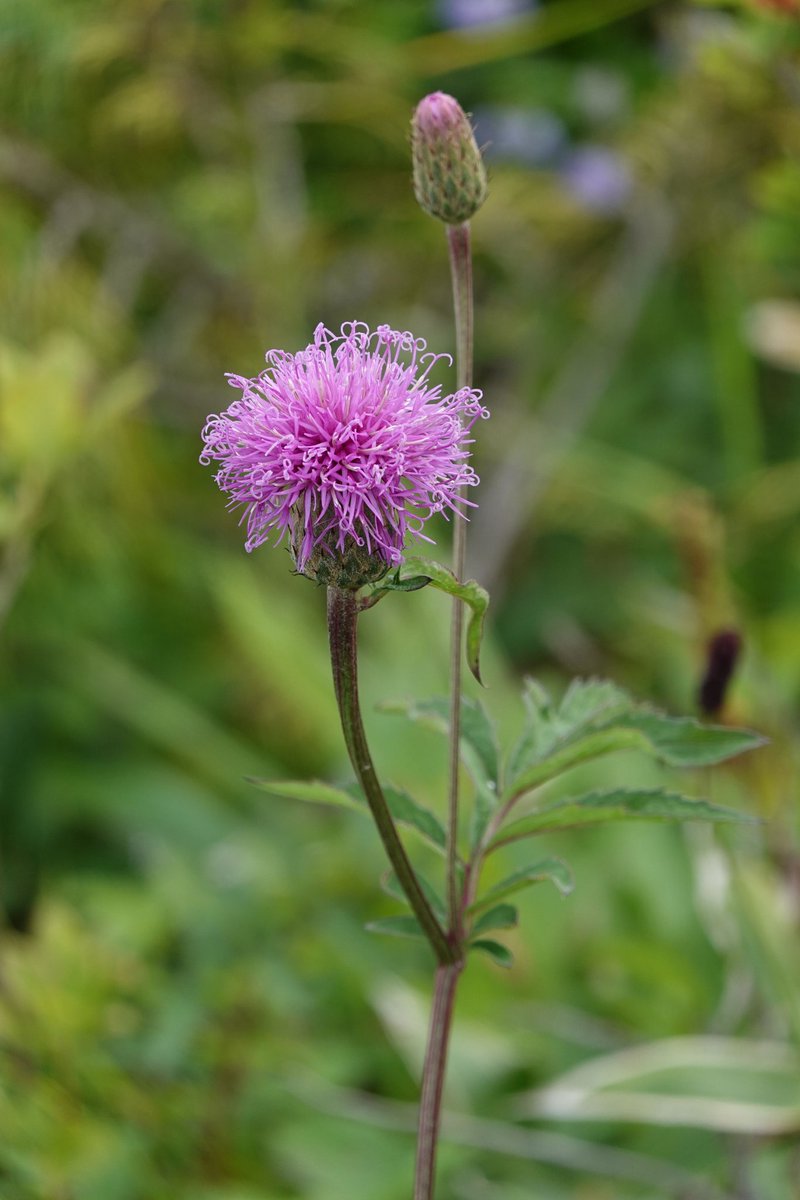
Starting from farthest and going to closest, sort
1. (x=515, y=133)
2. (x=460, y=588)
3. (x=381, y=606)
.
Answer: (x=515, y=133) → (x=381, y=606) → (x=460, y=588)

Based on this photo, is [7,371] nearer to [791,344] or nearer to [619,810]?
[619,810]

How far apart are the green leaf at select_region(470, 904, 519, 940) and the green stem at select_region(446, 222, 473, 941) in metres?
0.02

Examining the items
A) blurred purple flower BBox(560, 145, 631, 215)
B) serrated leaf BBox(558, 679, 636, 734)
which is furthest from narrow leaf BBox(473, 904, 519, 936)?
blurred purple flower BBox(560, 145, 631, 215)

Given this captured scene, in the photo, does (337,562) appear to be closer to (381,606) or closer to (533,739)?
(533,739)

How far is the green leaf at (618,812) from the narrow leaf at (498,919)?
0.04 metres

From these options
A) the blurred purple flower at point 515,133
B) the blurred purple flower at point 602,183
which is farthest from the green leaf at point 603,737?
the blurred purple flower at point 515,133

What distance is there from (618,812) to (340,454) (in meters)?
0.22

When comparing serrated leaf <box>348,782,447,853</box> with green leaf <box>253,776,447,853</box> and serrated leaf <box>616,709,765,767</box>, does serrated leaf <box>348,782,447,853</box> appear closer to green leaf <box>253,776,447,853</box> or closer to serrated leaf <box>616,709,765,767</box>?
green leaf <box>253,776,447,853</box>

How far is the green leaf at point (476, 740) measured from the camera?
2.30 ft

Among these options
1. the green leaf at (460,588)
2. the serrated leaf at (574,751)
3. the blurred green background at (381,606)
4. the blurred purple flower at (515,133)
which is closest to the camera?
the green leaf at (460,588)

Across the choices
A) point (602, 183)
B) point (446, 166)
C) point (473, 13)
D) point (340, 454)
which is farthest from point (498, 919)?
point (473, 13)

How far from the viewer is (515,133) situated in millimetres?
2861

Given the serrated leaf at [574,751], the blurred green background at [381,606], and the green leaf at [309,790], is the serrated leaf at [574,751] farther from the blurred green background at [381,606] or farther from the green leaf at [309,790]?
the blurred green background at [381,606]

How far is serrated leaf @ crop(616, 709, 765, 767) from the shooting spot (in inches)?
25.9
